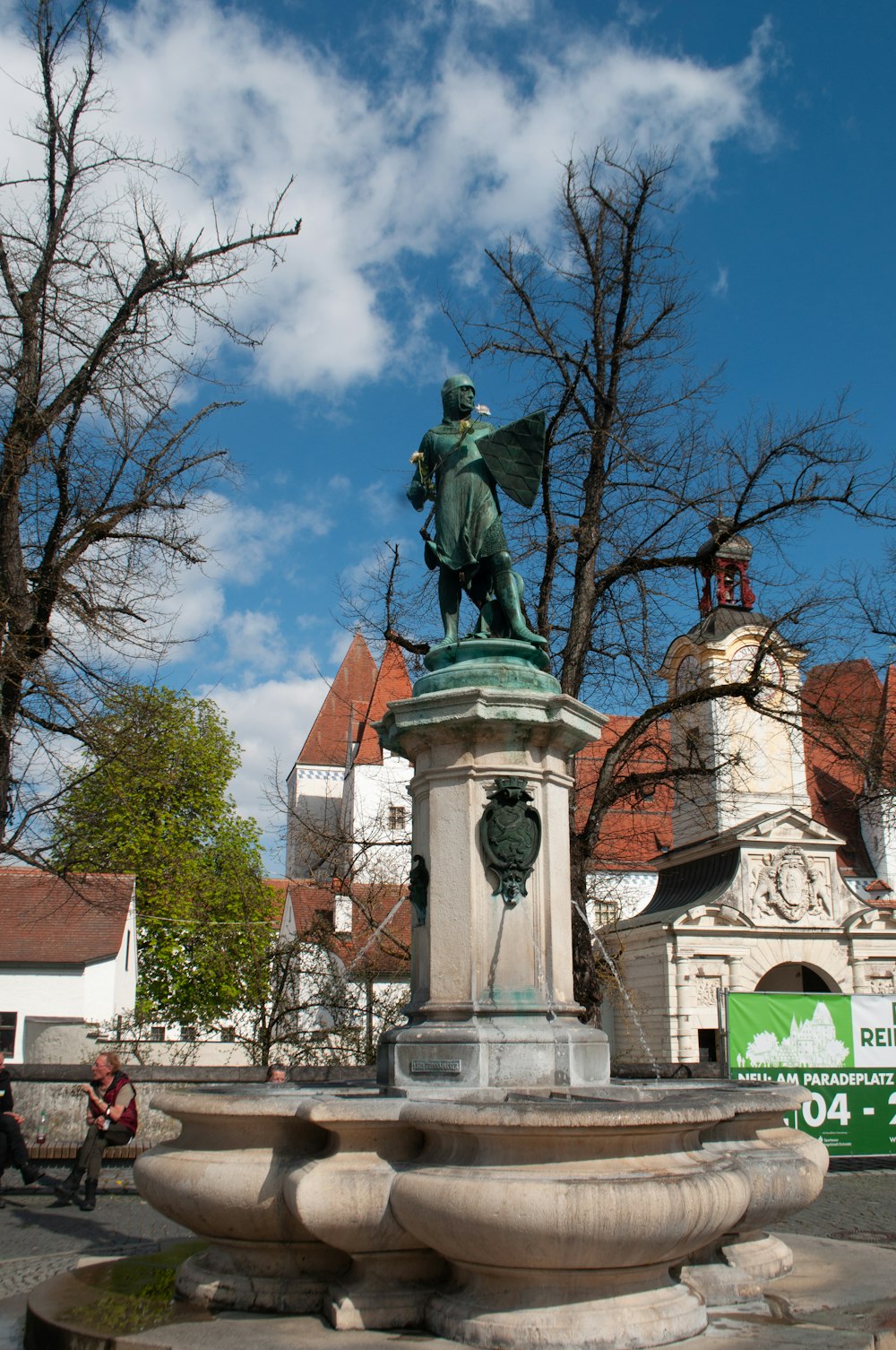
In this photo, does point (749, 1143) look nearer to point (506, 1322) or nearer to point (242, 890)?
point (506, 1322)

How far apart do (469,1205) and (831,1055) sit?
35.3 ft

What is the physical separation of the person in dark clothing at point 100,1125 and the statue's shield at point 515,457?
20.4ft

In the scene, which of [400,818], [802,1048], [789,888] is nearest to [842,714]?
[802,1048]

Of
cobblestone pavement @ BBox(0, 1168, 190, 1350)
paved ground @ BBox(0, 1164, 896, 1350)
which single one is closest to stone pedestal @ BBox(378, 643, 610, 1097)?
cobblestone pavement @ BBox(0, 1168, 190, 1350)

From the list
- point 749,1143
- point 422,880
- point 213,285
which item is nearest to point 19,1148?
point 422,880

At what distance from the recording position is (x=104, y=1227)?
9.09 meters

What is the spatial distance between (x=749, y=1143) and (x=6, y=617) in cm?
865

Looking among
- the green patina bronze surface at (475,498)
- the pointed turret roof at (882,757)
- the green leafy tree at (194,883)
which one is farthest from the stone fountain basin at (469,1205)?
the green leafy tree at (194,883)

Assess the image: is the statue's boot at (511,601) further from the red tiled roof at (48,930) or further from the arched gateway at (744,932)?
the red tiled roof at (48,930)

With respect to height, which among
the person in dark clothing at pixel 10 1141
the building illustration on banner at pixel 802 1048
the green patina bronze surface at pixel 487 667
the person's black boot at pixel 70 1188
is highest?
the green patina bronze surface at pixel 487 667

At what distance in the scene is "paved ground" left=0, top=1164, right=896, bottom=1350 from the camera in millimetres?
6594

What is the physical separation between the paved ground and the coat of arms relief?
20.1 metres

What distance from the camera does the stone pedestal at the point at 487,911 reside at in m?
6.12

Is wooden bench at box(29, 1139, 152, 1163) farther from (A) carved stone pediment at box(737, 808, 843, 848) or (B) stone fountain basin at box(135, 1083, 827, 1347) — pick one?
(A) carved stone pediment at box(737, 808, 843, 848)
